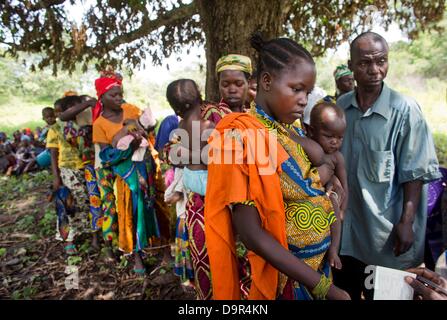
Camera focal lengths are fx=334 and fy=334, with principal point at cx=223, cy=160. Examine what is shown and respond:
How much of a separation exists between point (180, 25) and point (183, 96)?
3291mm

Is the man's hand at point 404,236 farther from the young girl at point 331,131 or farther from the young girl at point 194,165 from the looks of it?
the young girl at point 194,165

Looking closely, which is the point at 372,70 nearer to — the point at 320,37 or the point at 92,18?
the point at 92,18

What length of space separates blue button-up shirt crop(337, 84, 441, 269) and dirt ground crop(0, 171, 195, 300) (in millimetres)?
1622

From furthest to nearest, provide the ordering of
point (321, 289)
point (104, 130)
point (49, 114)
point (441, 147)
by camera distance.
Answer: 1. point (441, 147)
2. point (49, 114)
3. point (104, 130)
4. point (321, 289)

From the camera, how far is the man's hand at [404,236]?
1820 mm

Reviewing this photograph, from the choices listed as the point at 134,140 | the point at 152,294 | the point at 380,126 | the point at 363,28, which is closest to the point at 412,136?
the point at 380,126

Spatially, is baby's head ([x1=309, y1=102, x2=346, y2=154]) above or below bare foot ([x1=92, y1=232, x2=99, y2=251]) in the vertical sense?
above

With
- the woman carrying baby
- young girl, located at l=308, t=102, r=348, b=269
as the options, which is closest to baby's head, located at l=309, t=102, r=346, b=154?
young girl, located at l=308, t=102, r=348, b=269

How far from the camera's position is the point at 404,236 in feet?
5.96

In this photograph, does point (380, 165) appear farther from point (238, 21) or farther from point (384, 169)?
point (238, 21)

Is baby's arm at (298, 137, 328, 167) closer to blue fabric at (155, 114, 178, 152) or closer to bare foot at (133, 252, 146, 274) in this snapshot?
blue fabric at (155, 114, 178, 152)

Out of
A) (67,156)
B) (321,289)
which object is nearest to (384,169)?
(321,289)

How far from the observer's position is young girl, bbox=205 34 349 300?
118 centimetres

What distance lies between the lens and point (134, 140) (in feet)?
9.96
